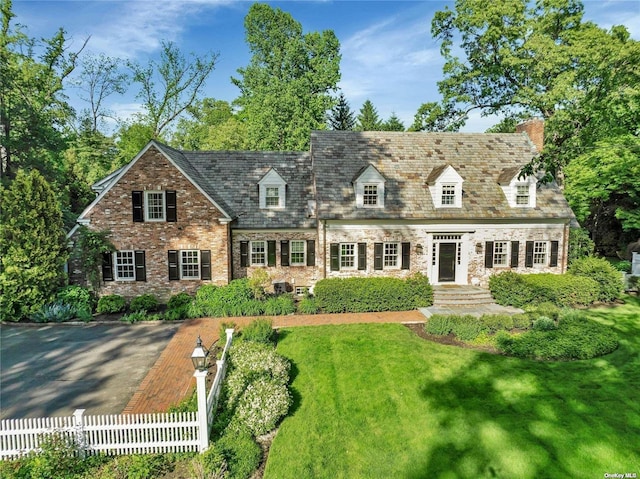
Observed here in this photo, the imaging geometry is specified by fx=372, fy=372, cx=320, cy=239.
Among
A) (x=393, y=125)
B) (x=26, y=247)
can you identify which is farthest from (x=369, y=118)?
(x=26, y=247)

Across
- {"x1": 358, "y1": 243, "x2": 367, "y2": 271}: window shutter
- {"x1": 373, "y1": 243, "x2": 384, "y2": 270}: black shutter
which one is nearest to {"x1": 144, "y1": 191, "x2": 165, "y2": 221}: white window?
{"x1": 358, "y1": 243, "x2": 367, "y2": 271}: window shutter

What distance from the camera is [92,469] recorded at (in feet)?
23.6

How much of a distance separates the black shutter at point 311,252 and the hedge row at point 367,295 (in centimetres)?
246

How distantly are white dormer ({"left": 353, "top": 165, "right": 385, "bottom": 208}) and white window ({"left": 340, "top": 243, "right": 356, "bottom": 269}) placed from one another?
219cm

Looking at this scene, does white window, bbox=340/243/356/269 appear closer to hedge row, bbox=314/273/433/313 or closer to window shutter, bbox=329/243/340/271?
window shutter, bbox=329/243/340/271

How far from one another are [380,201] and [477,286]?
23.0ft

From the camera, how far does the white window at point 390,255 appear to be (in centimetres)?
1994

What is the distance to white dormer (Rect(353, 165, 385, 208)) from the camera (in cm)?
1959

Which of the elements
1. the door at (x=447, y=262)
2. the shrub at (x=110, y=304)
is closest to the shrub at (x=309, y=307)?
the door at (x=447, y=262)

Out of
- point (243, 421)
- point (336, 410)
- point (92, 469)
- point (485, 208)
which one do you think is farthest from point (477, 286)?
point (92, 469)

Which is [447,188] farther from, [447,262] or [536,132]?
[536,132]

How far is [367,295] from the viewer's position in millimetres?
17578

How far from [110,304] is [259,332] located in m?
8.95

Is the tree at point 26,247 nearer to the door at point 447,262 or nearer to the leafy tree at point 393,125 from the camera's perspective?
the door at point 447,262
